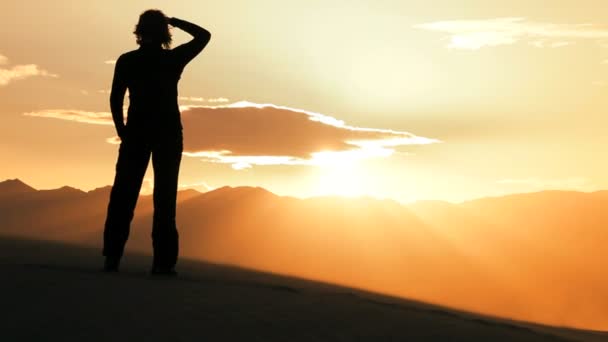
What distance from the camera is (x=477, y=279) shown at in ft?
313

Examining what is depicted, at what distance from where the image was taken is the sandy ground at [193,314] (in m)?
5.23

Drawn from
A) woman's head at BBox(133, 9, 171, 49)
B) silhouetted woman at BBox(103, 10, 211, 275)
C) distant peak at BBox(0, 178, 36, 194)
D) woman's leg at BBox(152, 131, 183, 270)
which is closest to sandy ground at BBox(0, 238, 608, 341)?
woman's leg at BBox(152, 131, 183, 270)

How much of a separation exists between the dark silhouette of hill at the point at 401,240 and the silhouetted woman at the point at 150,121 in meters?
65.2

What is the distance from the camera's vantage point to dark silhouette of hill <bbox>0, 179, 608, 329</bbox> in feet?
276

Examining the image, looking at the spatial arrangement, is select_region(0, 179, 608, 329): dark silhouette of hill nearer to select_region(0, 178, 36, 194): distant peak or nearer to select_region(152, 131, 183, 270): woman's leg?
select_region(0, 178, 36, 194): distant peak

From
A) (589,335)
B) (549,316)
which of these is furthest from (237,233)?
(589,335)

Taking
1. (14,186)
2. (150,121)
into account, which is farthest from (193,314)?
(14,186)

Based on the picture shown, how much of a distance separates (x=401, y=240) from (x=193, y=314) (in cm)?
9890

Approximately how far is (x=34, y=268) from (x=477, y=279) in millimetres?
92118

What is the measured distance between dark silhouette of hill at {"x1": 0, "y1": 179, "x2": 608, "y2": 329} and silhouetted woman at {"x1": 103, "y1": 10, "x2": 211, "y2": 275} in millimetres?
65212

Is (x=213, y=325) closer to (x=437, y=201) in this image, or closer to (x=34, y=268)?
(x=34, y=268)

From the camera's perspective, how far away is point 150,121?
7.91 m

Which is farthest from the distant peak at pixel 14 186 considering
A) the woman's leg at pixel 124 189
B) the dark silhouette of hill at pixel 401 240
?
the woman's leg at pixel 124 189

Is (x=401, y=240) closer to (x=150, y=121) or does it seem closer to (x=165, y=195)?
(x=165, y=195)
